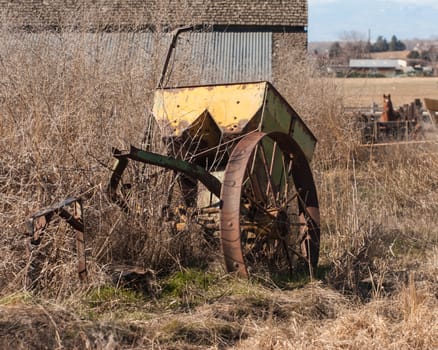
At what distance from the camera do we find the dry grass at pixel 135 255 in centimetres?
441

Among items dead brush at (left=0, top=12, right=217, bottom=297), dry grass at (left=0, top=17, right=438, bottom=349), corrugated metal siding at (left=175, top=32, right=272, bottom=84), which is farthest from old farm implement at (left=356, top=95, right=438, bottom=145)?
corrugated metal siding at (left=175, top=32, right=272, bottom=84)

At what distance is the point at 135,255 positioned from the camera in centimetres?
582

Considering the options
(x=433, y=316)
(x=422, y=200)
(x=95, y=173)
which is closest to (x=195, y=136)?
(x=95, y=173)

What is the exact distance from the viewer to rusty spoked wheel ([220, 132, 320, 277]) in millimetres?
4988

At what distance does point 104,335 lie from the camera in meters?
4.25

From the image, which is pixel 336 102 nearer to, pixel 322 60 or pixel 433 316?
pixel 322 60

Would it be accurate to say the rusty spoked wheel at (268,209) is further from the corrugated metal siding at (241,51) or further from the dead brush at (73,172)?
the corrugated metal siding at (241,51)

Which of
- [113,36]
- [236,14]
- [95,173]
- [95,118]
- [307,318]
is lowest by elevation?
[307,318]

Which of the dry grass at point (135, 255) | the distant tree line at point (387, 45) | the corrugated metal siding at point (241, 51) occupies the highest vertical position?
the distant tree line at point (387, 45)

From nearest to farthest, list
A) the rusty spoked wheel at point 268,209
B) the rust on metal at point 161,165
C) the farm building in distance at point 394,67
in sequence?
the rust on metal at point 161,165
the rusty spoked wheel at point 268,209
the farm building in distance at point 394,67

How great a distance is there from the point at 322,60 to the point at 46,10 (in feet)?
43.8

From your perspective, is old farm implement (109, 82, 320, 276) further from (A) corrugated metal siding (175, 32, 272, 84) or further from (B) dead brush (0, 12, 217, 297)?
(A) corrugated metal siding (175, 32, 272, 84)

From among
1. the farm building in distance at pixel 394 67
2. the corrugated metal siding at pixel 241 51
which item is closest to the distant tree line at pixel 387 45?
the farm building in distance at pixel 394 67

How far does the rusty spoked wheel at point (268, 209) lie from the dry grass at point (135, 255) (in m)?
0.28
